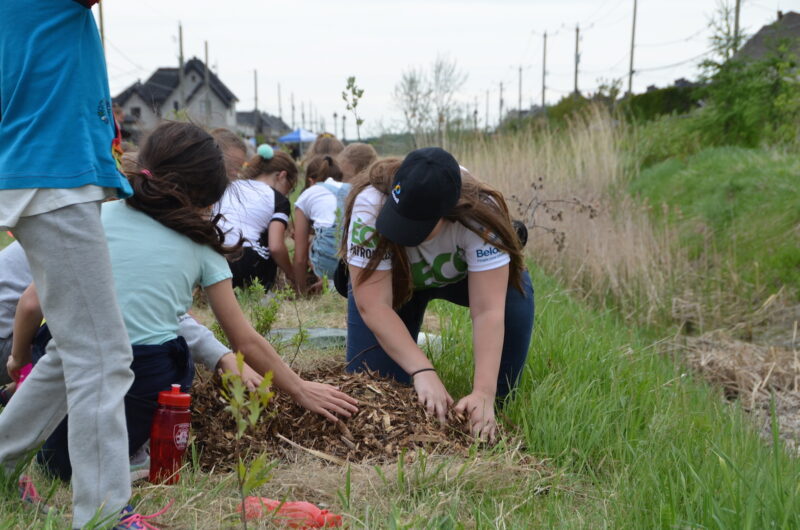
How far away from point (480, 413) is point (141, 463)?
43.0 inches

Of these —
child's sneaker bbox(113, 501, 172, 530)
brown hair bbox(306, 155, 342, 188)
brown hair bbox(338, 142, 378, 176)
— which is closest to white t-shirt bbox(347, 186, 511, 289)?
child's sneaker bbox(113, 501, 172, 530)

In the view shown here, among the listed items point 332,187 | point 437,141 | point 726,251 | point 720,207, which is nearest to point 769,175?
point 720,207

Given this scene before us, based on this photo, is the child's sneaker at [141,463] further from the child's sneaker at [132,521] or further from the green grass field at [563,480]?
the child's sneaker at [132,521]

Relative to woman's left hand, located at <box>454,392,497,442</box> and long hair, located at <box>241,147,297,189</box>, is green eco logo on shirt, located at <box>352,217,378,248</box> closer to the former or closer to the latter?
woman's left hand, located at <box>454,392,497,442</box>

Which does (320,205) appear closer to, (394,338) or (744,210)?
(394,338)

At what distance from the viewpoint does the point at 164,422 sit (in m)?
2.21

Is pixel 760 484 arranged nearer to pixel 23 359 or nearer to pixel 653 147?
pixel 23 359

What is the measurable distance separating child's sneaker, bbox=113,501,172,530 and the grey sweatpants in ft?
0.07

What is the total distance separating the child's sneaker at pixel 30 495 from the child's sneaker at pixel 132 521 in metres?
0.29

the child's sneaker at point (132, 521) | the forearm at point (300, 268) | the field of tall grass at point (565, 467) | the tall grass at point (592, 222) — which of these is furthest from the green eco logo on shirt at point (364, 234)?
the tall grass at point (592, 222)

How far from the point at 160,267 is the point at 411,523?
102 cm

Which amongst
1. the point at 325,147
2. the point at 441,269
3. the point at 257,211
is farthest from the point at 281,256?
the point at 441,269

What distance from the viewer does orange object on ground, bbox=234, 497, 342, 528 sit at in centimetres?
195

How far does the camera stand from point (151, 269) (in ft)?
7.32
